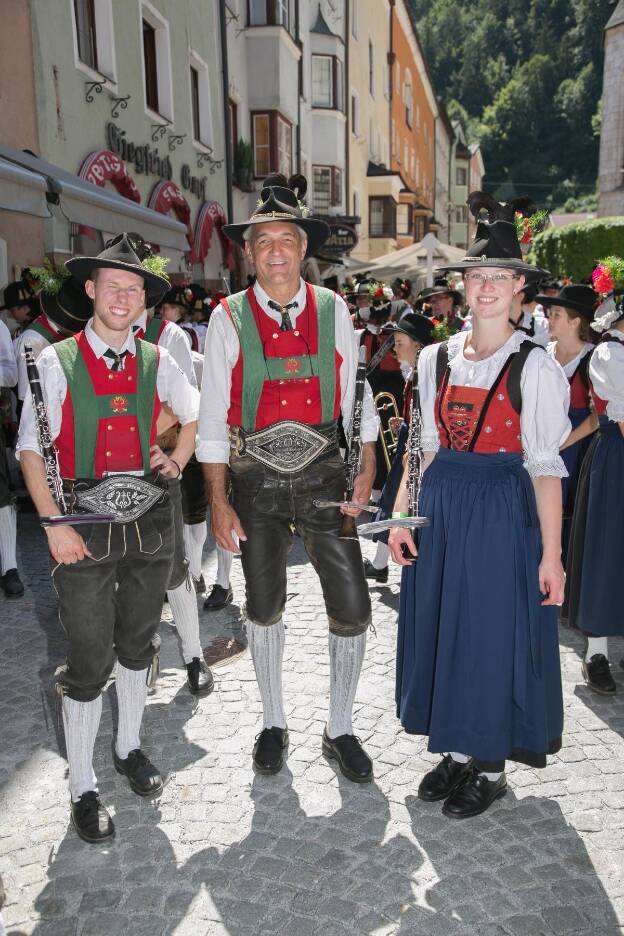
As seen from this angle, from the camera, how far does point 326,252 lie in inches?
899

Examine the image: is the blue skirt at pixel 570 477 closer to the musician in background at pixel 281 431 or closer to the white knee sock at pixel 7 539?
the musician in background at pixel 281 431

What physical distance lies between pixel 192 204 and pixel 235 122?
14.4 ft

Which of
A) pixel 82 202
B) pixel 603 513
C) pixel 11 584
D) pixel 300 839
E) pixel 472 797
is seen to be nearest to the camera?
pixel 300 839

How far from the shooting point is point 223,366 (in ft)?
10.9

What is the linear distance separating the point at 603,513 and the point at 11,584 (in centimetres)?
422

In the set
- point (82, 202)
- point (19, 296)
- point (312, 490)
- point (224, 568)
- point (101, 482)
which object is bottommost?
point (224, 568)

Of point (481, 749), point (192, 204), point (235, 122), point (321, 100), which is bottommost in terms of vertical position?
point (481, 749)

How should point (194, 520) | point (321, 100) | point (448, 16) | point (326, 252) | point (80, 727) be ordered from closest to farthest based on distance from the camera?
1. point (80, 727)
2. point (194, 520)
3. point (326, 252)
4. point (321, 100)
5. point (448, 16)

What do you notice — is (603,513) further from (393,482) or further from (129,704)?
(129,704)

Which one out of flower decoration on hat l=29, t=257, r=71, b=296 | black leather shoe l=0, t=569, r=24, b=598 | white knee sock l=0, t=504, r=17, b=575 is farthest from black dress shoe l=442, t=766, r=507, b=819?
white knee sock l=0, t=504, r=17, b=575

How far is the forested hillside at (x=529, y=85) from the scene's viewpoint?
8488 centimetres

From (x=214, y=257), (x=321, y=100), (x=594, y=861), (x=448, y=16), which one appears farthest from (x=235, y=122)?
(x=448, y=16)

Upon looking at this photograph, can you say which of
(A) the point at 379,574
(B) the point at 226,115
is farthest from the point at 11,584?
(B) the point at 226,115

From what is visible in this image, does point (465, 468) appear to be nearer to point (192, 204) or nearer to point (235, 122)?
point (192, 204)
